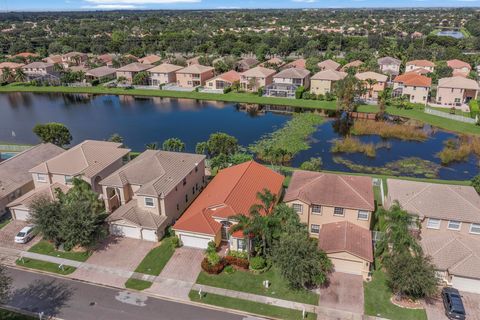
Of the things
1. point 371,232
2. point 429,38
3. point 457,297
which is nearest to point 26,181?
point 371,232

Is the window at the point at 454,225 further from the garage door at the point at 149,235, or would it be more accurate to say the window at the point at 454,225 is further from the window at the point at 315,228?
the garage door at the point at 149,235

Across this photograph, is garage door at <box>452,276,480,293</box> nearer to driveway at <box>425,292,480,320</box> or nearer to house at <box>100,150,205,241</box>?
driveway at <box>425,292,480,320</box>

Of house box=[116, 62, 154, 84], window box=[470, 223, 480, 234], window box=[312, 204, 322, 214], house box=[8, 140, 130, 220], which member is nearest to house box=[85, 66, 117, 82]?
house box=[116, 62, 154, 84]

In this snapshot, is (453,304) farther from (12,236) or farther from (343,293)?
(12,236)

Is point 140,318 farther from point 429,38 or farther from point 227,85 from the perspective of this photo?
point 429,38

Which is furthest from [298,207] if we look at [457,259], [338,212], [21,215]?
[21,215]

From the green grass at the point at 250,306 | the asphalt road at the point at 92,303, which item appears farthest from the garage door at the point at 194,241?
the asphalt road at the point at 92,303
